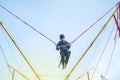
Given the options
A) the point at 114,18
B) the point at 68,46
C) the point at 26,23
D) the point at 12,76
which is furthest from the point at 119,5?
the point at 12,76

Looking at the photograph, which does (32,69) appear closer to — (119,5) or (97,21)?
(97,21)

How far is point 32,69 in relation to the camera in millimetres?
19609

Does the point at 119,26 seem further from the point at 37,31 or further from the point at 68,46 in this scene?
the point at 37,31

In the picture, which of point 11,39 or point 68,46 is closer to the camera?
point 11,39

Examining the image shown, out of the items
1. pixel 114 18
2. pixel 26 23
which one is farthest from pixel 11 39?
pixel 114 18

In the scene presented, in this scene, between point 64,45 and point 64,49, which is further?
point 64,45

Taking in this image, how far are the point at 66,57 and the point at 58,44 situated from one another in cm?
117

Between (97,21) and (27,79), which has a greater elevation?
(97,21)

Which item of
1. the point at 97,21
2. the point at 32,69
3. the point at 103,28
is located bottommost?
the point at 32,69

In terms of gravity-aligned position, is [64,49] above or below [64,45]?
below

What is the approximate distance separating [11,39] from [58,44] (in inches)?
183

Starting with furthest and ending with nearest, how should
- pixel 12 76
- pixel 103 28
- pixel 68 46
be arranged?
1. pixel 12 76
2. pixel 68 46
3. pixel 103 28

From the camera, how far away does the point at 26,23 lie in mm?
21469

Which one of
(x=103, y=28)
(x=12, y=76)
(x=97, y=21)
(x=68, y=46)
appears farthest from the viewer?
(x=12, y=76)
